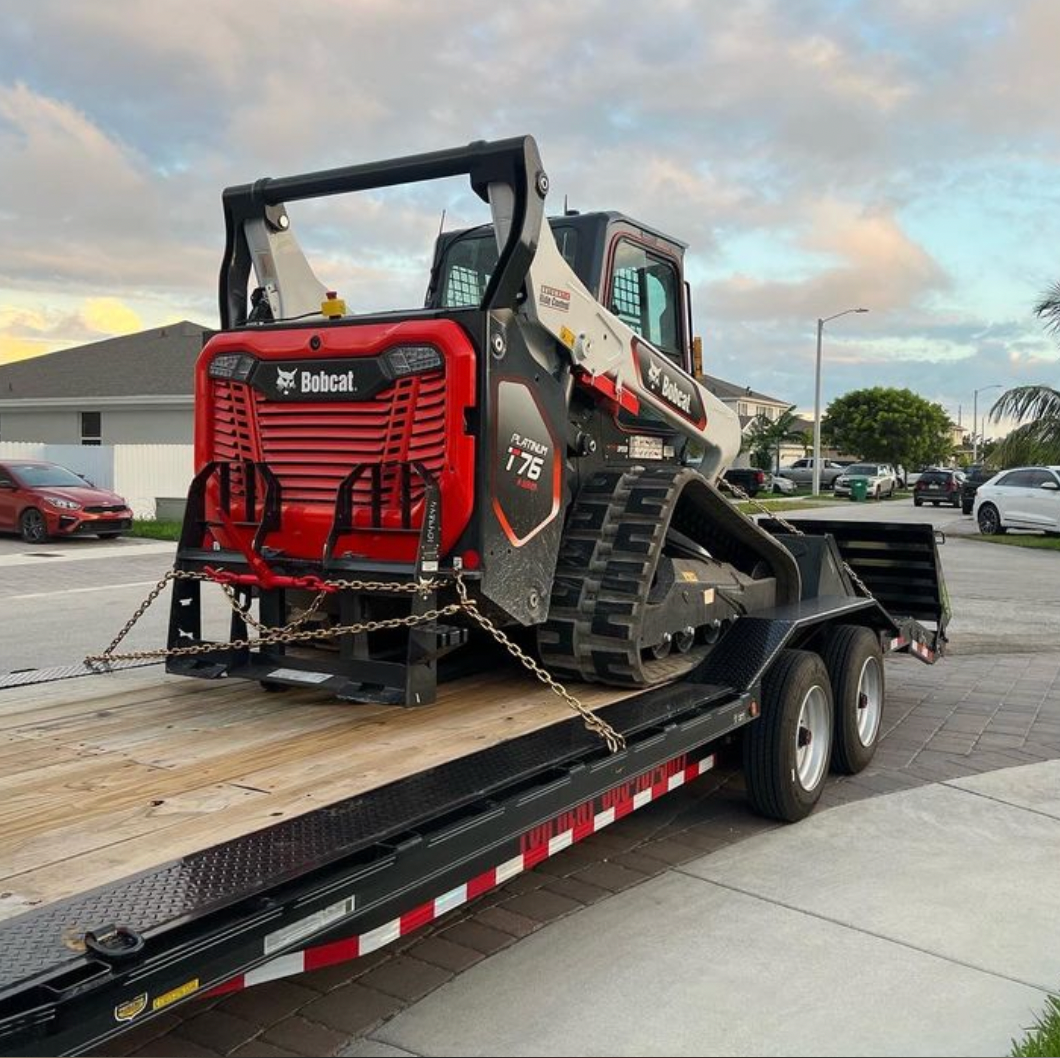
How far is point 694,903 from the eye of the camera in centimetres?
455

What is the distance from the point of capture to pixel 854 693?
6.20 meters

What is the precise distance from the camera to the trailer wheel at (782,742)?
5.36 m

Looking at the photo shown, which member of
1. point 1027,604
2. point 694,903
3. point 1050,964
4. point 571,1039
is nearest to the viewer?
point 571,1039

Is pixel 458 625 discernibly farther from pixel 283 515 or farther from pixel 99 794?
pixel 99 794

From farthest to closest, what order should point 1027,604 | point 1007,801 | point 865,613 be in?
point 1027,604
point 865,613
point 1007,801

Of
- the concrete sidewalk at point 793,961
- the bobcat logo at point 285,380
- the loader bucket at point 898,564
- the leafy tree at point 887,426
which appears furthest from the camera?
the leafy tree at point 887,426

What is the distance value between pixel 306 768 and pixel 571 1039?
1.20 meters

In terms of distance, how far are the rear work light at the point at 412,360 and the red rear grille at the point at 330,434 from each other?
4 centimetres

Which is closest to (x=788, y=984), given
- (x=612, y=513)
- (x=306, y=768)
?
(x=306, y=768)

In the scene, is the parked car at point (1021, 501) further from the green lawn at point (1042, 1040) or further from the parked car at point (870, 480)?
the parked car at point (870, 480)

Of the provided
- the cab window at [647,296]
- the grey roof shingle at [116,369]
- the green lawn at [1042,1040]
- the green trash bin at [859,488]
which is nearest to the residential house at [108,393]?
the grey roof shingle at [116,369]

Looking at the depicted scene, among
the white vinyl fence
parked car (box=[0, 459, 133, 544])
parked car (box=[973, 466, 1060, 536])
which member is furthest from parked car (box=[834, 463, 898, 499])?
parked car (box=[0, 459, 133, 544])

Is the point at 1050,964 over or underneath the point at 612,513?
underneath

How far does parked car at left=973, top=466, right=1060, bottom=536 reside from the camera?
25094 mm
